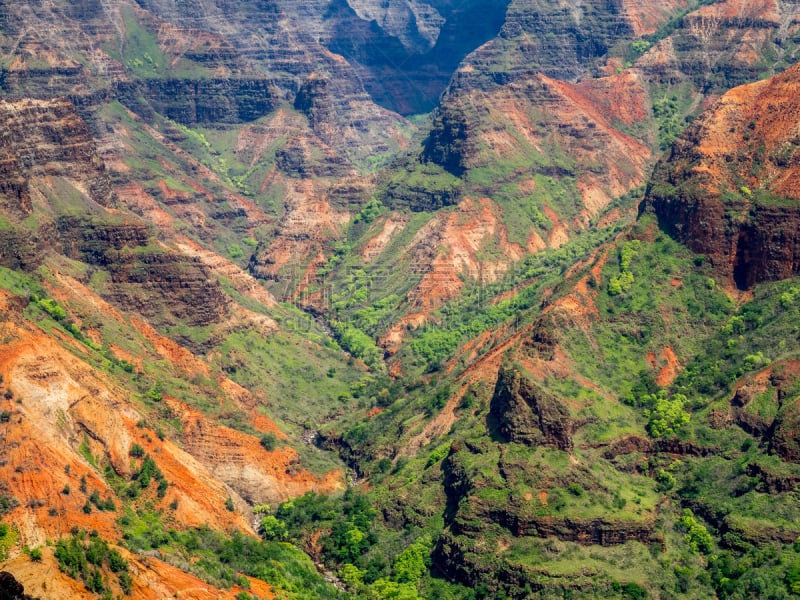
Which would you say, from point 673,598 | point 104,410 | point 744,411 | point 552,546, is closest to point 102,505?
point 104,410

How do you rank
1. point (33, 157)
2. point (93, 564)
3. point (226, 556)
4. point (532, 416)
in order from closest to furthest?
point (93, 564) < point (226, 556) < point (532, 416) < point (33, 157)

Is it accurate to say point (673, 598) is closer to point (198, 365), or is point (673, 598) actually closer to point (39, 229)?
point (198, 365)

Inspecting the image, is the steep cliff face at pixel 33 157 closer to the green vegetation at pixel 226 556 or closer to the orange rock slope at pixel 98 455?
the orange rock slope at pixel 98 455

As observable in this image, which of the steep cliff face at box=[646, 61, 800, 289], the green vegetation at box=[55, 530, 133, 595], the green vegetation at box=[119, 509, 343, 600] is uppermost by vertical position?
the steep cliff face at box=[646, 61, 800, 289]

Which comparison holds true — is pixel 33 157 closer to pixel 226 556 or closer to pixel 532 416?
pixel 226 556

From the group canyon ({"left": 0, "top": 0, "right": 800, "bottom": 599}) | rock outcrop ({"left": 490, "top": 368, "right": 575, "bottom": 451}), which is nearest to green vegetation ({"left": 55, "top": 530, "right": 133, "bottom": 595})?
canyon ({"left": 0, "top": 0, "right": 800, "bottom": 599})

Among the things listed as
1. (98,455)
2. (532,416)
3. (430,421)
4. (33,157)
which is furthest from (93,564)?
(33,157)

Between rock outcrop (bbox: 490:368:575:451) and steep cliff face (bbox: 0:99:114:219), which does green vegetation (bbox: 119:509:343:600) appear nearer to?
rock outcrop (bbox: 490:368:575:451)

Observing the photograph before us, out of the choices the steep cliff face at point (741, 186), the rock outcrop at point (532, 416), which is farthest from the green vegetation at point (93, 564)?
the steep cliff face at point (741, 186)
